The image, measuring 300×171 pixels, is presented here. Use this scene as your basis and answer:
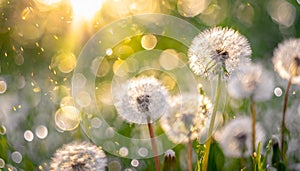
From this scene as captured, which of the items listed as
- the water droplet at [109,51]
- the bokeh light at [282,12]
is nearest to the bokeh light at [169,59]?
the water droplet at [109,51]

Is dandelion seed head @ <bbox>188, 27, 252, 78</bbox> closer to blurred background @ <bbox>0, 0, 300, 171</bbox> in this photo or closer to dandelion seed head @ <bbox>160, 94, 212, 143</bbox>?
dandelion seed head @ <bbox>160, 94, 212, 143</bbox>

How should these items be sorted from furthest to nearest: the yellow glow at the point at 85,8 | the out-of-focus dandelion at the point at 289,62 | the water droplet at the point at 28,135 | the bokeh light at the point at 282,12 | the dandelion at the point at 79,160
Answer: the bokeh light at the point at 282,12
the yellow glow at the point at 85,8
the water droplet at the point at 28,135
the out-of-focus dandelion at the point at 289,62
the dandelion at the point at 79,160

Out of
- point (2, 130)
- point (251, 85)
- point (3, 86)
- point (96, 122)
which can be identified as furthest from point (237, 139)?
point (3, 86)

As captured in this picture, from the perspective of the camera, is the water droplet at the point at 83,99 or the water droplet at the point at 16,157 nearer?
the water droplet at the point at 16,157

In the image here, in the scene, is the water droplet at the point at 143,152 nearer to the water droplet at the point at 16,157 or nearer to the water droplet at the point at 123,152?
the water droplet at the point at 123,152

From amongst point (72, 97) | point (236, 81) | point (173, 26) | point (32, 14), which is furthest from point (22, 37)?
point (236, 81)

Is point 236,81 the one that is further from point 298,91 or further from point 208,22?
point 208,22
